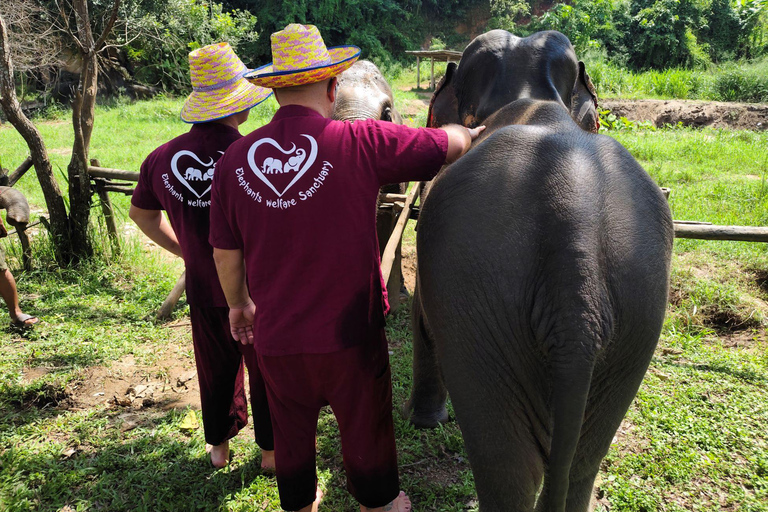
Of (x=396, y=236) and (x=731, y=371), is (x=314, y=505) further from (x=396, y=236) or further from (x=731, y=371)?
(x=731, y=371)

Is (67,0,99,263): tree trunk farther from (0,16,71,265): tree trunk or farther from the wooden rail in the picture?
the wooden rail

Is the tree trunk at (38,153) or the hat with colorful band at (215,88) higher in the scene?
the hat with colorful band at (215,88)

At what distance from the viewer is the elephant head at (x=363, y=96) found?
12.4 ft

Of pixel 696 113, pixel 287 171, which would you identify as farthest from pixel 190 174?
pixel 696 113

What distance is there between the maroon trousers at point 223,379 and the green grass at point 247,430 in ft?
0.78

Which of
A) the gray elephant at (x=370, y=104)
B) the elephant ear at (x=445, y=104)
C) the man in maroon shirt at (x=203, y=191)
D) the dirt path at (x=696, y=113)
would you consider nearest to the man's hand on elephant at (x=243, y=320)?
the man in maroon shirt at (x=203, y=191)

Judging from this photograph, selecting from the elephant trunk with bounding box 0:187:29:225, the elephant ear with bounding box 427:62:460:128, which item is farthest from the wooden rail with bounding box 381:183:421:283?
the elephant trunk with bounding box 0:187:29:225

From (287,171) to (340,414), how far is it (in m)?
0.92

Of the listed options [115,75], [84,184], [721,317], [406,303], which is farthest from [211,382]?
[115,75]

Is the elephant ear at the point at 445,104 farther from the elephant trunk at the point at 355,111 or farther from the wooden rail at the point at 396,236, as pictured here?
the elephant trunk at the point at 355,111

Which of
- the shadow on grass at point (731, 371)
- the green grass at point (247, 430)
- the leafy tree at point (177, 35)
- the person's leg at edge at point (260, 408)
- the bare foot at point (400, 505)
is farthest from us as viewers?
the leafy tree at point (177, 35)

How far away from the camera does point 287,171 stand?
5.78ft

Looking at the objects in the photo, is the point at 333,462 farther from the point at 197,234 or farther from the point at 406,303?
the point at 406,303

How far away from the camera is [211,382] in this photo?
8.98 ft
